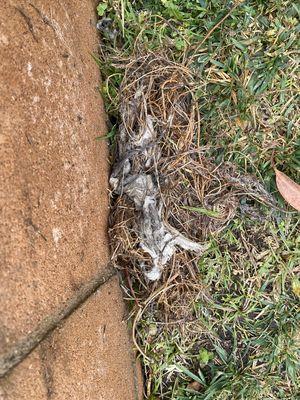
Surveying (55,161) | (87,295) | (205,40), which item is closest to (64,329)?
(87,295)

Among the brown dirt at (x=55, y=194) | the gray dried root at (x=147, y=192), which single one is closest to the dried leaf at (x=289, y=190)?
the gray dried root at (x=147, y=192)

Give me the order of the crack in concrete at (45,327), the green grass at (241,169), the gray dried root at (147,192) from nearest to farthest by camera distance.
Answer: the crack in concrete at (45,327), the gray dried root at (147,192), the green grass at (241,169)

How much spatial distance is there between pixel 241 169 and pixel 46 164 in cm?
85

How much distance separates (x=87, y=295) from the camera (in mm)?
1518

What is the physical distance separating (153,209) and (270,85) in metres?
0.65

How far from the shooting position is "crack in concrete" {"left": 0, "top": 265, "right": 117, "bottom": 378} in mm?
1109

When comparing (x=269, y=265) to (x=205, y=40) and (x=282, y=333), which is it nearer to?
(x=282, y=333)

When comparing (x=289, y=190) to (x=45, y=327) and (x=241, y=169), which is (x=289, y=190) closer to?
(x=241, y=169)

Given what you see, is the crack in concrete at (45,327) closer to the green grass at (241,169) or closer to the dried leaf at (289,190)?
the green grass at (241,169)

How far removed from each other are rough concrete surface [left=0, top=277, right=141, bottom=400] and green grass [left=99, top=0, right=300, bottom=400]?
6.7 inches

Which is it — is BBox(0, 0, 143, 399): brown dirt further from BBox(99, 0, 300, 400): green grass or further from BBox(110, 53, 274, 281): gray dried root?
BBox(99, 0, 300, 400): green grass

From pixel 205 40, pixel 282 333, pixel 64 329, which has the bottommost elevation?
pixel 282 333

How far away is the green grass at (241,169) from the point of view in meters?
1.84

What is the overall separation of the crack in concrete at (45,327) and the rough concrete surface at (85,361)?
16 mm
